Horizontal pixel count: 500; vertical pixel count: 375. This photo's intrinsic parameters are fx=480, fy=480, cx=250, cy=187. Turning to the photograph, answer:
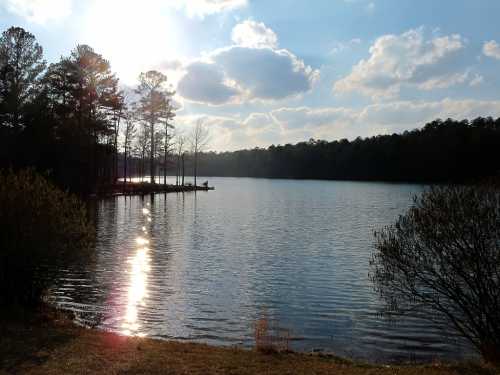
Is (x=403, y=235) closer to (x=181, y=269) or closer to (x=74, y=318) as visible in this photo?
(x=74, y=318)

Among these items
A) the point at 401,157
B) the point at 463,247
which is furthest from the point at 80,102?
the point at 401,157

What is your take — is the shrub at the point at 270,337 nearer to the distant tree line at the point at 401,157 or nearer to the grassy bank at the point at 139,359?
the grassy bank at the point at 139,359

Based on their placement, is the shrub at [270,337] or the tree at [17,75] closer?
the shrub at [270,337]

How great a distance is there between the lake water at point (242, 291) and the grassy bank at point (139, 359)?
2049 mm

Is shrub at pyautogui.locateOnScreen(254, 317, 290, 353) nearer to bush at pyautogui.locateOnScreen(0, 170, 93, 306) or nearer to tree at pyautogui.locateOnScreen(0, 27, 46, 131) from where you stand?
bush at pyautogui.locateOnScreen(0, 170, 93, 306)

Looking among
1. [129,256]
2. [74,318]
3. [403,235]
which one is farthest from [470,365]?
[129,256]

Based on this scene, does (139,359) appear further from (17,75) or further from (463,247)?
(17,75)

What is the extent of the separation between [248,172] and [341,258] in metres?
172

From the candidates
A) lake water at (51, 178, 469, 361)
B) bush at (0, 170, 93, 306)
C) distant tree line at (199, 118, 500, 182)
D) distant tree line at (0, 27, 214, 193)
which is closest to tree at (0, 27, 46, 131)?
distant tree line at (0, 27, 214, 193)

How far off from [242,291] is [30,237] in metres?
7.03

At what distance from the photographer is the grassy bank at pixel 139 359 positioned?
7.43m

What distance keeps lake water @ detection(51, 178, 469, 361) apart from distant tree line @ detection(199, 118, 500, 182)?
197 feet

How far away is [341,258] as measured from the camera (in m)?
21.2

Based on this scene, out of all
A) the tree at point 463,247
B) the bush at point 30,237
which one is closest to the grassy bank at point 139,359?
the tree at point 463,247
